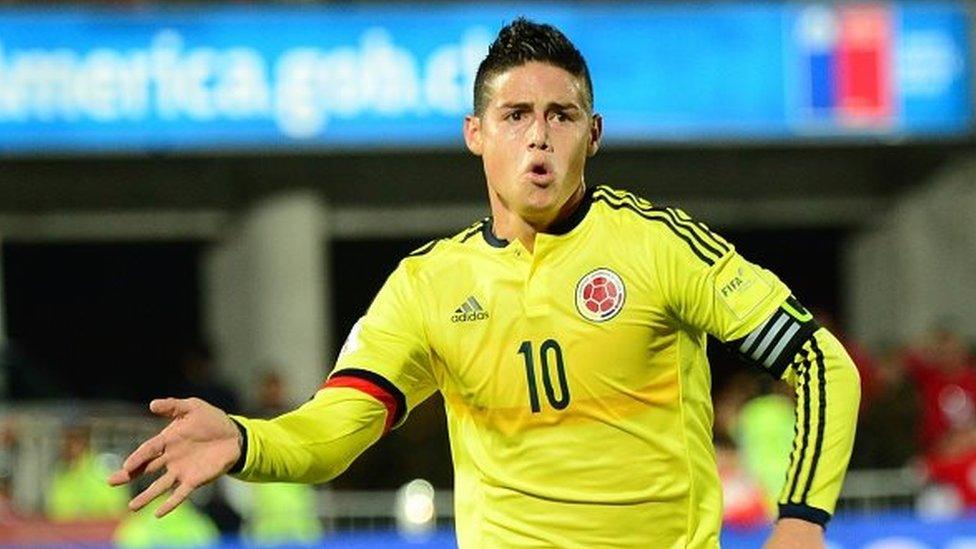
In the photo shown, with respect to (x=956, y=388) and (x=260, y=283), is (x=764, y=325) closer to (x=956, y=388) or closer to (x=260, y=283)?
(x=956, y=388)

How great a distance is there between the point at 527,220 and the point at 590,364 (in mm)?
344

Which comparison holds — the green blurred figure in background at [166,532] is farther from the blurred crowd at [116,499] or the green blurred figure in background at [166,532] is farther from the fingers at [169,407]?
the fingers at [169,407]

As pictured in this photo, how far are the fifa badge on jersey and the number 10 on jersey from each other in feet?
0.31

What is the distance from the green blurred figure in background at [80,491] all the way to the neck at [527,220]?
8.86 m

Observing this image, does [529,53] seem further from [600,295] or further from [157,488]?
[157,488]

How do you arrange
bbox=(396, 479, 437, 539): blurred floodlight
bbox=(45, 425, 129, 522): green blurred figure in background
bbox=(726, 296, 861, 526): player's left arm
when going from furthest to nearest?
bbox=(45, 425, 129, 522): green blurred figure in background
bbox=(396, 479, 437, 539): blurred floodlight
bbox=(726, 296, 861, 526): player's left arm

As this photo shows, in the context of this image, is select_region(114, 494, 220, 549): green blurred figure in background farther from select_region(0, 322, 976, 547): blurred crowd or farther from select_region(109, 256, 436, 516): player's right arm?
select_region(109, 256, 436, 516): player's right arm

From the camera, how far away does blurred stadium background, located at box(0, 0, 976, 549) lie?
14734 mm

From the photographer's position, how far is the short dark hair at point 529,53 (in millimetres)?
4676

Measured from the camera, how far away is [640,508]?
181 inches

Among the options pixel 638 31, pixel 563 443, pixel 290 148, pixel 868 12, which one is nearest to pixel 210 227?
pixel 290 148

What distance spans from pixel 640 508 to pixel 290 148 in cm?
1275

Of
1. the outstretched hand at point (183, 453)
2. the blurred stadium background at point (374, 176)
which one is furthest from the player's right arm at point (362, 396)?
the blurred stadium background at point (374, 176)

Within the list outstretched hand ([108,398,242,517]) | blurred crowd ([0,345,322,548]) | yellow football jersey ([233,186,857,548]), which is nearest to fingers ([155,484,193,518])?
outstretched hand ([108,398,242,517])
